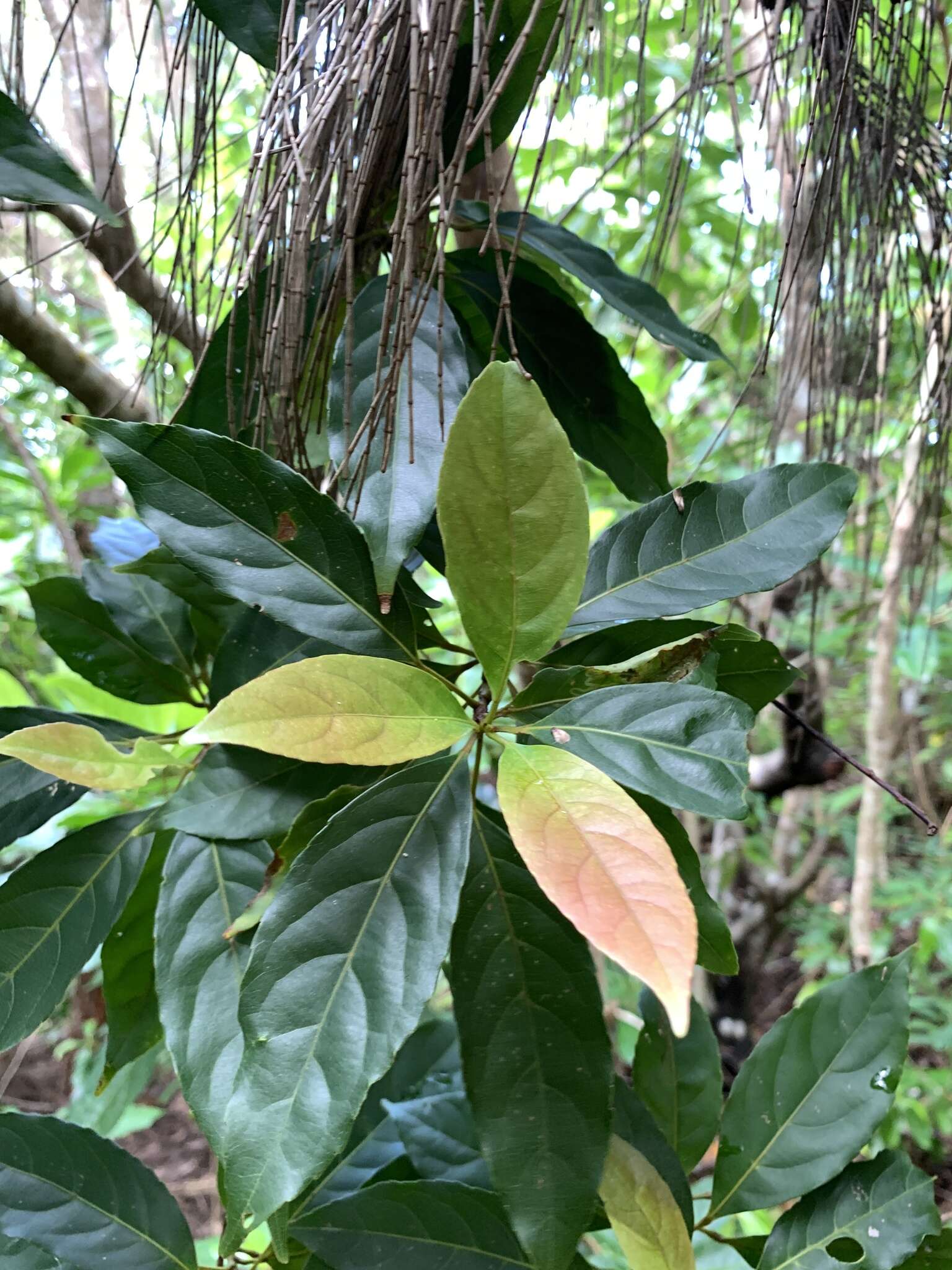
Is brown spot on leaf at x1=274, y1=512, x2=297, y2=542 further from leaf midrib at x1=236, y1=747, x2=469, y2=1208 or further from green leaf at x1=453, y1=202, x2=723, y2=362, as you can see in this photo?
green leaf at x1=453, y1=202, x2=723, y2=362

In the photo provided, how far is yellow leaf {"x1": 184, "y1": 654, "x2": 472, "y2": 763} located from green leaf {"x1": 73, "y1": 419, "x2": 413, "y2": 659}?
5 centimetres


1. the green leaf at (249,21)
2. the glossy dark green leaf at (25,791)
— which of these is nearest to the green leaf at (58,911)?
the glossy dark green leaf at (25,791)

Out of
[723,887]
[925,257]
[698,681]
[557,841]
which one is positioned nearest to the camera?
[557,841]

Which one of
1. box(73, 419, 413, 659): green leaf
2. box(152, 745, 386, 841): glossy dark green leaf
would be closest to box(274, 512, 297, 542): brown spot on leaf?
box(73, 419, 413, 659): green leaf

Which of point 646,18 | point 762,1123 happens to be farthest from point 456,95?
point 762,1123

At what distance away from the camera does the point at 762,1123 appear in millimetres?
488

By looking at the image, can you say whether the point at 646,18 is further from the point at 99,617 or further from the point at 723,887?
the point at 723,887

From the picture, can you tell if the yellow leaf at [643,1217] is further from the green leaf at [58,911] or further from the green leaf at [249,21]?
the green leaf at [249,21]

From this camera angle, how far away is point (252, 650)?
1.58 feet

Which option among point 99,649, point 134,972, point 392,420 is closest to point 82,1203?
point 134,972

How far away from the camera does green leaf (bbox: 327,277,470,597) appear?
382 millimetres

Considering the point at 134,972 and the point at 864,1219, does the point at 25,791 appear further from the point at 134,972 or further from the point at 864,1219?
the point at 864,1219

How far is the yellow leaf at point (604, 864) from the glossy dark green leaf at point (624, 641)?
0.34ft

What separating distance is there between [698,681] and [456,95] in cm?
35
